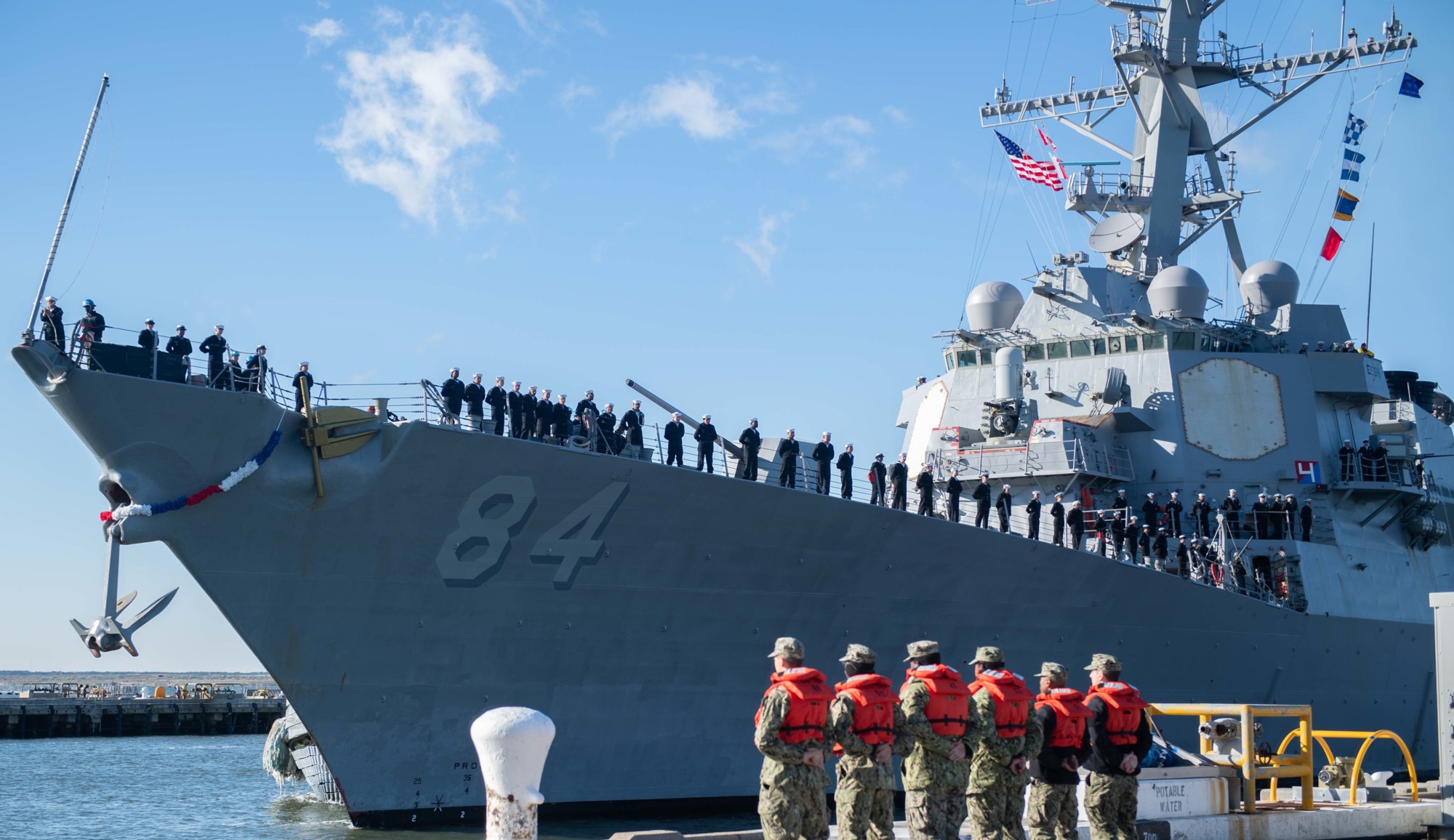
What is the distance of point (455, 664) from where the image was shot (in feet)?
40.8

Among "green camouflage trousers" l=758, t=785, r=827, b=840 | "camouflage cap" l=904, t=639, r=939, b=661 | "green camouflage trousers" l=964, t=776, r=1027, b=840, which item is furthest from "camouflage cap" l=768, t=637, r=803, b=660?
"green camouflage trousers" l=964, t=776, r=1027, b=840

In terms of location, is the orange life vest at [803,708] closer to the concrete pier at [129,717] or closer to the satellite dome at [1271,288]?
the satellite dome at [1271,288]

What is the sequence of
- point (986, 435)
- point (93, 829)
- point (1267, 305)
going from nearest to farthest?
point (93, 829)
point (986, 435)
point (1267, 305)

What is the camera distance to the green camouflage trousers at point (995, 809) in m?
7.46

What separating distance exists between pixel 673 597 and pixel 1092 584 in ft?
17.2

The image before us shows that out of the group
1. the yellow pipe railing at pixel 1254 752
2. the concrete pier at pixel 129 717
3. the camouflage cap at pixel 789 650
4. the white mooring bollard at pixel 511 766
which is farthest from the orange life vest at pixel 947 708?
the concrete pier at pixel 129 717

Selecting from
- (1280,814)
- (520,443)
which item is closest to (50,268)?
(520,443)

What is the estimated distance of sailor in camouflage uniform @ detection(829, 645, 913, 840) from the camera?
6801 mm

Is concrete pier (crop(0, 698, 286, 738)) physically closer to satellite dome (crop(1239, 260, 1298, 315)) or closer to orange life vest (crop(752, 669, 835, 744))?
satellite dome (crop(1239, 260, 1298, 315))

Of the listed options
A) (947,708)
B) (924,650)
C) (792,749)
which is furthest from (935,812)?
Answer: (792,749)

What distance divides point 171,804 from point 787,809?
14.5 metres

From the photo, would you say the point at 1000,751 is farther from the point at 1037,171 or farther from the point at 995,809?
the point at 1037,171

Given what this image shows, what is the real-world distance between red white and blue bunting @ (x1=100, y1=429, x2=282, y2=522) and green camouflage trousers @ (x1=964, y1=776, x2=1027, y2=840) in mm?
6769

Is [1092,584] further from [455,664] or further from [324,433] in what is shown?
[324,433]
